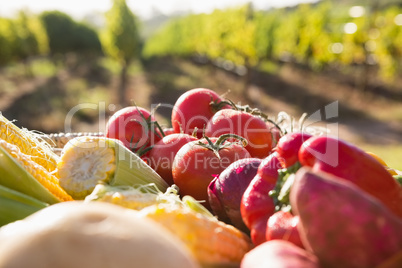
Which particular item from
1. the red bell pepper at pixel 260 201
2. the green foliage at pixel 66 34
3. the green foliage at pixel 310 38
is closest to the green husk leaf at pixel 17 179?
the red bell pepper at pixel 260 201

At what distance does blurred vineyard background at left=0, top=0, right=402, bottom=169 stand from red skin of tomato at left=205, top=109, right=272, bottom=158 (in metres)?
6.80

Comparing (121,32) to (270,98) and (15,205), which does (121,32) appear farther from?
(15,205)

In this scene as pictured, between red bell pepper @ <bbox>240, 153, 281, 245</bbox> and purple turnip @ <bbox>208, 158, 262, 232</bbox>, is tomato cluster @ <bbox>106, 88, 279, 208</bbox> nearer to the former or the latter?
purple turnip @ <bbox>208, 158, 262, 232</bbox>

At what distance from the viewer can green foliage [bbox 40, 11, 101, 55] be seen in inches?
1055

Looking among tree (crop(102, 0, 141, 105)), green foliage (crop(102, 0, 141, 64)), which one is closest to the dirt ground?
tree (crop(102, 0, 141, 105))

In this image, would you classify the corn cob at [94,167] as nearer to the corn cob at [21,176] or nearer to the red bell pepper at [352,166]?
the corn cob at [21,176]

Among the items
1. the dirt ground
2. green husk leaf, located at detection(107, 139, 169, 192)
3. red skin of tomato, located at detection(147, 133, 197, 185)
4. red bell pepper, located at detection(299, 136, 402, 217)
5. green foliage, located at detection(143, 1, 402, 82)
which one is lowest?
the dirt ground

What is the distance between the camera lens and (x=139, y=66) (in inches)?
1012

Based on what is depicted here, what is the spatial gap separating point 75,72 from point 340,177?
77.9 feet

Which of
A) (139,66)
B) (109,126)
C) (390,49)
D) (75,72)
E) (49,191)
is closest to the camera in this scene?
(49,191)

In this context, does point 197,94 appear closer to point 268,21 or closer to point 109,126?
point 109,126

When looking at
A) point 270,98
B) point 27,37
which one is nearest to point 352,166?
point 270,98

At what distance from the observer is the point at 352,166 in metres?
1.01

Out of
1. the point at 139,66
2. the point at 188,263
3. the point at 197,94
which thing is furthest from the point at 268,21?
the point at 188,263
